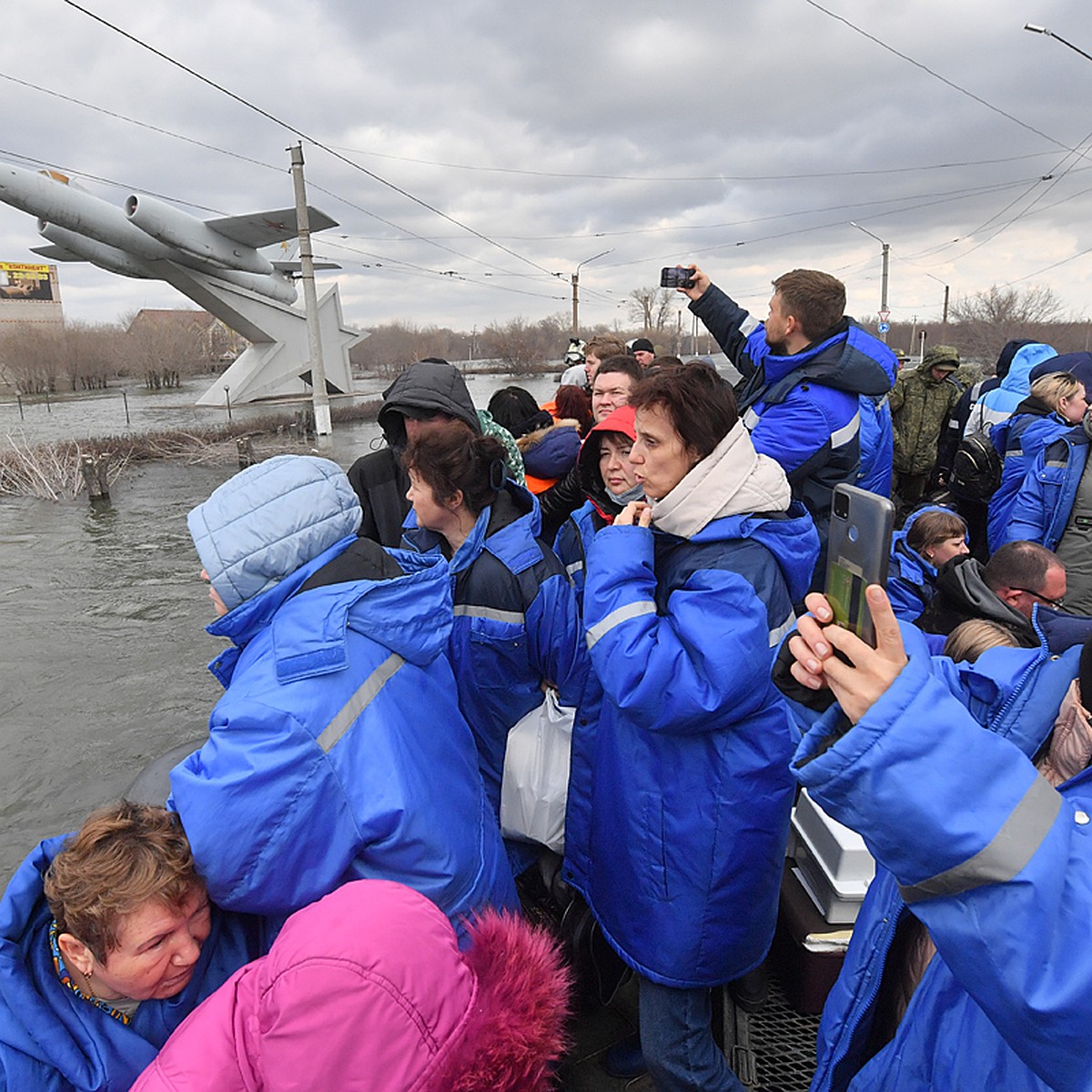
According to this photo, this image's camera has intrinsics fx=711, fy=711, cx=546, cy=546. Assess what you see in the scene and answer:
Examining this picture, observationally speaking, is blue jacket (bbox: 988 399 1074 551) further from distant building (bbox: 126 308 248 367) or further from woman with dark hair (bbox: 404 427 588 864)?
distant building (bbox: 126 308 248 367)

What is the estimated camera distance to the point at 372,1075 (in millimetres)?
871

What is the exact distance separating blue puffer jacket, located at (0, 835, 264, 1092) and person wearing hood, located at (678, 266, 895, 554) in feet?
8.40

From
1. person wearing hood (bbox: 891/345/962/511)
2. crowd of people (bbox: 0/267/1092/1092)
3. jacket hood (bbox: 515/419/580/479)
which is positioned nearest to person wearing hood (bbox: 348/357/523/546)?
jacket hood (bbox: 515/419/580/479)

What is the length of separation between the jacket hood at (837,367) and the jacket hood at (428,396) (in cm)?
136

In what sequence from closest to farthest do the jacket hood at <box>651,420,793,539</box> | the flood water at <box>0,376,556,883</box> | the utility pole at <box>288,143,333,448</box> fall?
1. the jacket hood at <box>651,420,793,539</box>
2. the flood water at <box>0,376,556,883</box>
3. the utility pole at <box>288,143,333,448</box>

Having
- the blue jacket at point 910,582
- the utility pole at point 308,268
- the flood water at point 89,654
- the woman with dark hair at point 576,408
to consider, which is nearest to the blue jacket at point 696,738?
the blue jacket at point 910,582

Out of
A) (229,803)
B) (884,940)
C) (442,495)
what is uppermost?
(442,495)

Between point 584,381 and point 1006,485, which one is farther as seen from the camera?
point 584,381

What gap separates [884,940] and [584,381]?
4.88 meters

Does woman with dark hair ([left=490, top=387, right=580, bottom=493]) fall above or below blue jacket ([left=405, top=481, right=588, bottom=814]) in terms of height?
above

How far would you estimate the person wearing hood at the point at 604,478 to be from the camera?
2.38 meters

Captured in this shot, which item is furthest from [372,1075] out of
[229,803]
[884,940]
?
[884,940]

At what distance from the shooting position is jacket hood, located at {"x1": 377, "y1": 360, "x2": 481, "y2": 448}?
2.71 metres

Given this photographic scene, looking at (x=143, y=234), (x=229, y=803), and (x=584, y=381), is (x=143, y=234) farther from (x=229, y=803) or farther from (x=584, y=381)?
(x=229, y=803)
